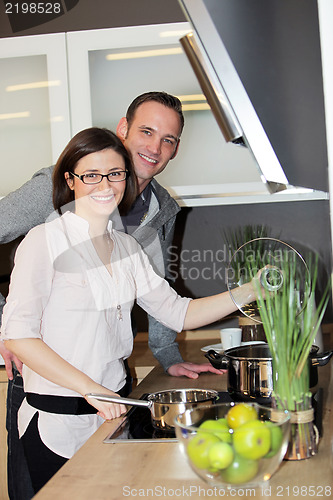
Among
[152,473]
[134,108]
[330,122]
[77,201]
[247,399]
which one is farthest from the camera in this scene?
[134,108]

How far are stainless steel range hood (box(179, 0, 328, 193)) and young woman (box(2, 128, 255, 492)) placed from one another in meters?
0.64

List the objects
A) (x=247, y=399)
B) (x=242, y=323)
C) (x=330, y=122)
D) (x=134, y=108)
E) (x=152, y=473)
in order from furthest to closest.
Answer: (x=134, y=108), (x=242, y=323), (x=247, y=399), (x=152, y=473), (x=330, y=122)

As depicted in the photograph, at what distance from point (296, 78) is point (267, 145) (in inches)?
5.7

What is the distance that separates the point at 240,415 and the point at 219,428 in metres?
0.06

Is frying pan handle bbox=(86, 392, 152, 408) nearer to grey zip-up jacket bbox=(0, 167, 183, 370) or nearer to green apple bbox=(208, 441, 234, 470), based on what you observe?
green apple bbox=(208, 441, 234, 470)

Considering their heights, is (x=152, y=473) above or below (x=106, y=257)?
below

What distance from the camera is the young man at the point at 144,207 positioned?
6.07ft

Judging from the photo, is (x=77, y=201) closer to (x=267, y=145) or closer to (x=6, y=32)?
(x=267, y=145)

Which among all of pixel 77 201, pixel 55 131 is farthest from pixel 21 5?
pixel 77 201

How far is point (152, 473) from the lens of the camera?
3.19 feet

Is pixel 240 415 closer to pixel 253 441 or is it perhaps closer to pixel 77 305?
pixel 253 441

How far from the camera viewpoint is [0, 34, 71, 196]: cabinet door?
2.18 metres

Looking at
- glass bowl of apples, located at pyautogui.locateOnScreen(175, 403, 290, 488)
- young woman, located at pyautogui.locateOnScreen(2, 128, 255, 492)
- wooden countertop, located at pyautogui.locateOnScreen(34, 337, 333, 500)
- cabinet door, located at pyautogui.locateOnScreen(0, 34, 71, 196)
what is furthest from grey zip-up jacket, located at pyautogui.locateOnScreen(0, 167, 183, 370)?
glass bowl of apples, located at pyautogui.locateOnScreen(175, 403, 290, 488)

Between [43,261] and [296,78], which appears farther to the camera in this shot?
[43,261]
